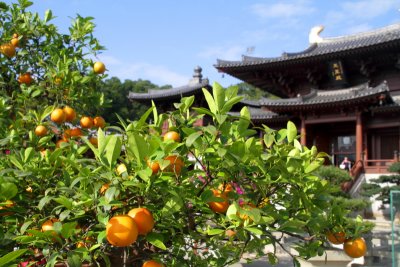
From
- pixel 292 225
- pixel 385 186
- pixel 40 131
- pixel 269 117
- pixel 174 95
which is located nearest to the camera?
pixel 292 225

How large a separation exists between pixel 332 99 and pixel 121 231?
1266cm

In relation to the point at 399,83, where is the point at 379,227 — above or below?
below

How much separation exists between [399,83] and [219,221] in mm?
13930

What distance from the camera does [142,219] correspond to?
3.43 ft

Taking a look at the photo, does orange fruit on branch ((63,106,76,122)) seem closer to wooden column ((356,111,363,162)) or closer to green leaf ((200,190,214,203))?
green leaf ((200,190,214,203))

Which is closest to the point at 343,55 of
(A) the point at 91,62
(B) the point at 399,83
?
(B) the point at 399,83

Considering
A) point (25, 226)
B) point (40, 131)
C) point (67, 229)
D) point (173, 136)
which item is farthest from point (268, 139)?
Answer: point (40, 131)

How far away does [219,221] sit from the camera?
126 cm

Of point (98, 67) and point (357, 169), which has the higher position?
point (98, 67)

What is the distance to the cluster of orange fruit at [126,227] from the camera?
38.9 inches

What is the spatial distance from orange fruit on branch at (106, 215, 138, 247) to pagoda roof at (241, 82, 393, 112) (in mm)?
11724

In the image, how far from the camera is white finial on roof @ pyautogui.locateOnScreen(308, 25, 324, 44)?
675 inches

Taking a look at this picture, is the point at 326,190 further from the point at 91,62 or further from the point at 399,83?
the point at 399,83

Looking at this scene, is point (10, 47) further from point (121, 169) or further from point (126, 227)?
point (126, 227)
